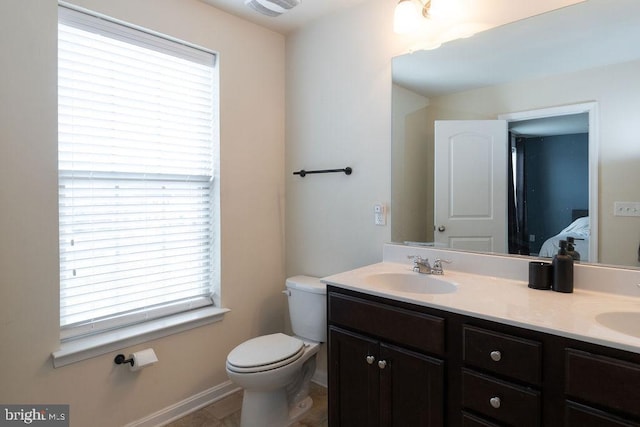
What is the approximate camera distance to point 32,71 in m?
1.54

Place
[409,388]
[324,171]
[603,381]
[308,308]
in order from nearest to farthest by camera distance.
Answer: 1. [603,381]
2. [409,388]
3. [308,308]
4. [324,171]

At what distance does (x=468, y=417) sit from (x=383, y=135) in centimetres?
143

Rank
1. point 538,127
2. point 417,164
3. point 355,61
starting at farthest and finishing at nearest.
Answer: point 355,61, point 417,164, point 538,127

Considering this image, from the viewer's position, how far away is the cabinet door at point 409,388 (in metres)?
1.29

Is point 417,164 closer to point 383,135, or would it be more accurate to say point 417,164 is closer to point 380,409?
point 383,135

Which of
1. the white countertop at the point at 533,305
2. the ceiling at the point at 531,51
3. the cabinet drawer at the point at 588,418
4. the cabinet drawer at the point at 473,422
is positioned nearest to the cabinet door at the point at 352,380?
the white countertop at the point at 533,305

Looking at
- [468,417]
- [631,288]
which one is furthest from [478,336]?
[631,288]

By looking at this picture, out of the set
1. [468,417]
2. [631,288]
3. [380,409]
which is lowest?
[380,409]

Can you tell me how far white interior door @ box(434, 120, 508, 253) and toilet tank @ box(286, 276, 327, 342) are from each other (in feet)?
2.50

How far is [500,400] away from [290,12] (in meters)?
2.29

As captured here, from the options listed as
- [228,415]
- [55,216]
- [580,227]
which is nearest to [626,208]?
[580,227]

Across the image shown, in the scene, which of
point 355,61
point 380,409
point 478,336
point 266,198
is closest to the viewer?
point 478,336

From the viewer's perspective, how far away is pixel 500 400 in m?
1.13

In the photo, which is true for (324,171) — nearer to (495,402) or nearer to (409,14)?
(409,14)
